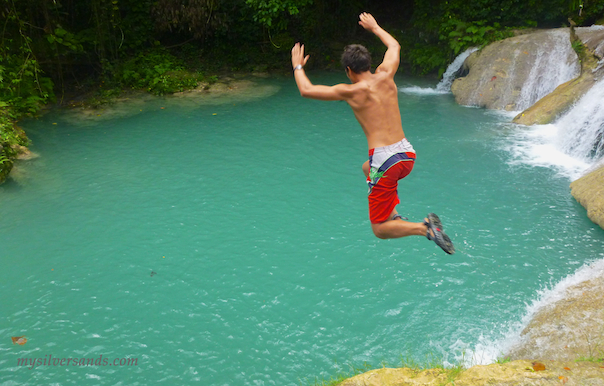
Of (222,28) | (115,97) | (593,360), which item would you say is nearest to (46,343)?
(593,360)

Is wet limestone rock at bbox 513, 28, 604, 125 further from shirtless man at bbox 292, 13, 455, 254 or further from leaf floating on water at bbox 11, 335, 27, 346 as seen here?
leaf floating on water at bbox 11, 335, 27, 346

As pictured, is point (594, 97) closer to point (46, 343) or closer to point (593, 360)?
point (593, 360)

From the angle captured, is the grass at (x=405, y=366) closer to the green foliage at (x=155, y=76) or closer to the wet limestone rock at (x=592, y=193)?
the wet limestone rock at (x=592, y=193)

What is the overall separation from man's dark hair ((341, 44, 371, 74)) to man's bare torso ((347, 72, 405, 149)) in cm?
8

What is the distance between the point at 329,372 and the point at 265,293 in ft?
4.19

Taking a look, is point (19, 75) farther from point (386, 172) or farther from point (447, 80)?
point (447, 80)

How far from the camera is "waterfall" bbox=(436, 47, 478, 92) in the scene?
490 inches

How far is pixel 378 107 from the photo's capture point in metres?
3.77

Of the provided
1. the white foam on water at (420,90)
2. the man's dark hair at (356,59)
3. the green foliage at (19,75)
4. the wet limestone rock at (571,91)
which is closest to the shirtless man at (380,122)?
the man's dark hair at (356,59)

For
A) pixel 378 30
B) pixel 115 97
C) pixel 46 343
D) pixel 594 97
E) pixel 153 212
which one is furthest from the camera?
pixel 115 97

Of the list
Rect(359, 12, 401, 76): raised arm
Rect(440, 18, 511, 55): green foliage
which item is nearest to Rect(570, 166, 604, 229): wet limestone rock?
Rect(359, 12, 401, 76): raised arm

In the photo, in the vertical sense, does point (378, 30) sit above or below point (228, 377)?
above

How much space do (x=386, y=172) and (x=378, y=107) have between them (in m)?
0.51

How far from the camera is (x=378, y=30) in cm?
413
